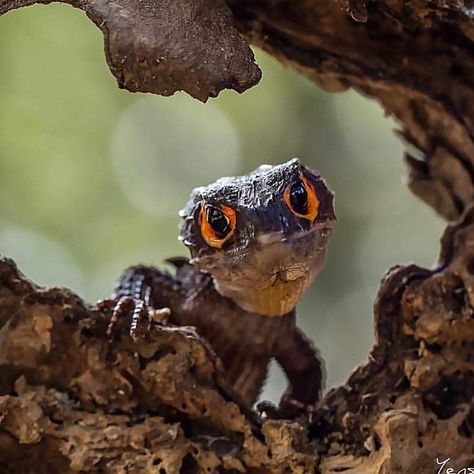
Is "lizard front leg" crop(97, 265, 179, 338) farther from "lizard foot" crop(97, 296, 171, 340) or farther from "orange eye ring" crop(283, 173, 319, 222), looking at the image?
"orange eye ring" crop(283, 173, 319, 222)

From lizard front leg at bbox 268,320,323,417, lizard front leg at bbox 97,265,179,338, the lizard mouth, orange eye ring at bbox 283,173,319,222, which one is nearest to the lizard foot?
lizard front leg at bbox 97,265,179,338

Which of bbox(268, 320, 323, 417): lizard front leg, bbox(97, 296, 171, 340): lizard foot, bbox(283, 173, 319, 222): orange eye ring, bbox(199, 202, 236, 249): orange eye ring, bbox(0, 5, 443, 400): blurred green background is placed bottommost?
bbox(0, 5, 443, 400): blurred green background

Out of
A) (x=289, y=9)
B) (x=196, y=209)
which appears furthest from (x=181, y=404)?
(x=289, y=9)

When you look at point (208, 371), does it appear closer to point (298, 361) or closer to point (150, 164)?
point (298, 361)

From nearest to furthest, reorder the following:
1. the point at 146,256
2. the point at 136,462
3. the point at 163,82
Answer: the point at 163,82, the point at 136,462, the point at 146,256

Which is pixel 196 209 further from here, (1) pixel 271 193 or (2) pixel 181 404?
(2) pixel 181 404

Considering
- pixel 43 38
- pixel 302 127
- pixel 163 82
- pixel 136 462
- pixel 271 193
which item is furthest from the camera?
pixel 302 127

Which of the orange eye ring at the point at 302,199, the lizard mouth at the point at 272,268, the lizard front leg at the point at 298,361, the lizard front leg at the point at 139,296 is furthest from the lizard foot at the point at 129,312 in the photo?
the lizard front leg at the point at 298,361
